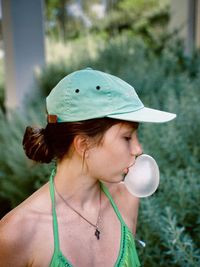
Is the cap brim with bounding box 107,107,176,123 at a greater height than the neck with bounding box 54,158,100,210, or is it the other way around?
the cap brim with bounding box 107,107,176,123

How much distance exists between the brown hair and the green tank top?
77 millimetres

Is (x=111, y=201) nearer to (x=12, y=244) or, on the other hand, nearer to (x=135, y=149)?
(x=135, y=149)

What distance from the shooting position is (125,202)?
5.50 ft

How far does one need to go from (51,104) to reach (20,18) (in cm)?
490

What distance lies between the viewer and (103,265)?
1498 millimetres

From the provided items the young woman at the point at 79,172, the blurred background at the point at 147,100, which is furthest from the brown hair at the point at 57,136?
the blurred background at the point at 147,100

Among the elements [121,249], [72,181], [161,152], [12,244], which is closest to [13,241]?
[12,244]

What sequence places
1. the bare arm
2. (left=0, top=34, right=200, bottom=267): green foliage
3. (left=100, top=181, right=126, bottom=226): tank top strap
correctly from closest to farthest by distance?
the bare arm < (left=100, top=181, right=126, bottom=226): tank top strap < (left=0, top=34, right=200, bottom=267): green foliage

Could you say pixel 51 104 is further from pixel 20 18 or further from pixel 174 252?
pixel 20 18

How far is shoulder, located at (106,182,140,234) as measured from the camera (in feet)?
5.44

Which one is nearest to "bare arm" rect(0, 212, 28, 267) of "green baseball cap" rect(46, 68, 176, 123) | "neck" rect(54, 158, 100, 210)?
"neck" rect(54, 158, 100, 210)

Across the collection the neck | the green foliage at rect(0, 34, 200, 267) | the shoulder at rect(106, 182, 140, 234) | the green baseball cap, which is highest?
the green baseball cap

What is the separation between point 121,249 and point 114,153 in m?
0.34

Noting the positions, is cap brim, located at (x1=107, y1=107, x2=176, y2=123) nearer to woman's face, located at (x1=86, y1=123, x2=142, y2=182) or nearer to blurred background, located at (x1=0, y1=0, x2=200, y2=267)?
woman's face, located at (x1=86, y1=123, x2=142, y2=182)
